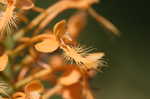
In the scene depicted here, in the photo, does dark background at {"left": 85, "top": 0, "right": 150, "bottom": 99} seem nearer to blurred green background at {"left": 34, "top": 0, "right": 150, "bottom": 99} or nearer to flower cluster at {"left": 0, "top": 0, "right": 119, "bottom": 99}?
blurred green background at {"left": 34, "top": 0, "right": 150, "bottom": 99}

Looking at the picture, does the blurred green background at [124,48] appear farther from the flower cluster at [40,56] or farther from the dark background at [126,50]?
the flower cluster at [40,56]

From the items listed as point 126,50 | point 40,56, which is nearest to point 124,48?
point 126,50

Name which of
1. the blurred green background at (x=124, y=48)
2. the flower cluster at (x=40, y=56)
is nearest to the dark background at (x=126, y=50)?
the blurred green background at (x=124, y=48)

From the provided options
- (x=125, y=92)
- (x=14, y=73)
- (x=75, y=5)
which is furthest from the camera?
(x=125, y=92)

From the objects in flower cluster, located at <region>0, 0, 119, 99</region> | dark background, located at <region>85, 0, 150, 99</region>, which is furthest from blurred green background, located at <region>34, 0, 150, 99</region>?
flower cluster, located at <region>0, 0, 119, 99</region>

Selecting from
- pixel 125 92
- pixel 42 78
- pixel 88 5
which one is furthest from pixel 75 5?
pixel 125 92

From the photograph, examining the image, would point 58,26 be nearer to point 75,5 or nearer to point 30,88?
point 30,88

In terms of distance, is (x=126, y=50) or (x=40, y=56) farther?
(x=126, y=50)

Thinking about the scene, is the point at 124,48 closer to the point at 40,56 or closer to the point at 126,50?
the point at 126,50

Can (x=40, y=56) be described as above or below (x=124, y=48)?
below
